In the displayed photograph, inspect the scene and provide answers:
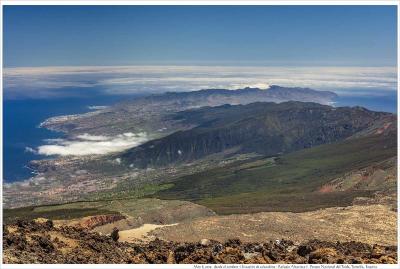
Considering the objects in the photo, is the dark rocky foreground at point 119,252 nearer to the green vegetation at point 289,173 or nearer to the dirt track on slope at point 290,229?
the dirt track on slope at point 290,229

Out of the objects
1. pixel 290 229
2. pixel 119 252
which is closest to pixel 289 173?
pixel 290 229

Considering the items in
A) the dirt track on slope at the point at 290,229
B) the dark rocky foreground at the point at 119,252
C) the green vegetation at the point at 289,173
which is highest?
the dark rocky foreground at the point at 119,252

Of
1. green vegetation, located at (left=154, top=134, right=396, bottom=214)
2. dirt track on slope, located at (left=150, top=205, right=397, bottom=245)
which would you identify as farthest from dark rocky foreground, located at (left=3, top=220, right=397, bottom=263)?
green vegetation, located at (left=154, top=134, right=396, bottom=214)

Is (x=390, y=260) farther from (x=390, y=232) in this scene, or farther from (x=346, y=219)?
(x=346, y=219)

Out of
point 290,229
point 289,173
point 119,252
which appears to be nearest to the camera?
point 119,252

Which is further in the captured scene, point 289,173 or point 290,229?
point 289,173

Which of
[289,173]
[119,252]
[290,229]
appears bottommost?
[289,173]

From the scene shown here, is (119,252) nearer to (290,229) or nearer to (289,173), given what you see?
(290,229)

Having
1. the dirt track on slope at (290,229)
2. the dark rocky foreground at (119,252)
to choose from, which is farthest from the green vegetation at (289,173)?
the dark rocky foreground at (119,252)
